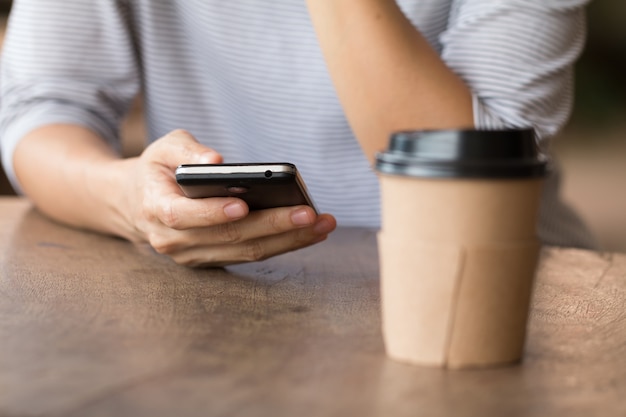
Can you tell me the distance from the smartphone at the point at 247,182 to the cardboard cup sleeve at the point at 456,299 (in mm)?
200

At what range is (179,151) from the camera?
867 mm

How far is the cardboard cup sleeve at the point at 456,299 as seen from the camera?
508 millimetres

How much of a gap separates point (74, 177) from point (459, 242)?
29.0 inches

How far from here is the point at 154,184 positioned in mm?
875

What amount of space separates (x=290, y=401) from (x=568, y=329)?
10.6 inches

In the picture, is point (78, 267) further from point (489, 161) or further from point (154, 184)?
point (489, 161)

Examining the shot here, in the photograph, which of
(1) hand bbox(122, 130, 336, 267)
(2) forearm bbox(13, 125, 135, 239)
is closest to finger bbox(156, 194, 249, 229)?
(1) hand bbox(122, 130, 336, 267)

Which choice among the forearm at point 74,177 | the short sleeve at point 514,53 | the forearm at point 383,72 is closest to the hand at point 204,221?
the forearm at point 74,177

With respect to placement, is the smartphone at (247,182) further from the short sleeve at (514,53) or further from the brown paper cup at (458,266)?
the short sleeve at (514,53)

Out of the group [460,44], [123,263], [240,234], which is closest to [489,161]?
[240,234]

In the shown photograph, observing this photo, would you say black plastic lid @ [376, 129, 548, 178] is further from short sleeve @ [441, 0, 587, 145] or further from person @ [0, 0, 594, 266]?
short sleeve @ [441, 0, 587, 145]

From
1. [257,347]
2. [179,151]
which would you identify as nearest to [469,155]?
[257,347]

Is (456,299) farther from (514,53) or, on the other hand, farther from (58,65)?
(58,65)

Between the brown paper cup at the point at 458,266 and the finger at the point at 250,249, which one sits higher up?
the brown paper cup at the point at 458,266
